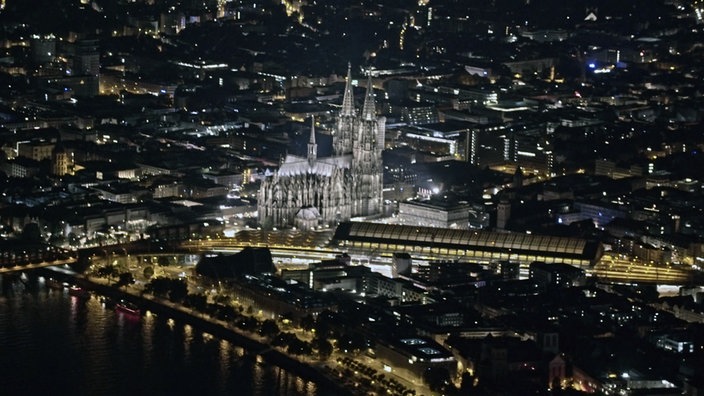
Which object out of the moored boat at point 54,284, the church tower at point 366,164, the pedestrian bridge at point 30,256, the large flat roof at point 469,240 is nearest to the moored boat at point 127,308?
the moored boat at point 54,284

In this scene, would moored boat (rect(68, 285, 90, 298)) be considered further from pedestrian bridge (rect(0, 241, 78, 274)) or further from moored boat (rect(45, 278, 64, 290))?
pedestrian bridge (rect(0, 241, 78, 274))

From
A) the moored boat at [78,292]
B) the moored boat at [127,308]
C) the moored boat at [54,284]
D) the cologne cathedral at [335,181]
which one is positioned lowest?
the moored boat at [127,308]

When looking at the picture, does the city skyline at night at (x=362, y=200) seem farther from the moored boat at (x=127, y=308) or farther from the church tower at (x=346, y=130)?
the moored boat at (x=127, y=308)

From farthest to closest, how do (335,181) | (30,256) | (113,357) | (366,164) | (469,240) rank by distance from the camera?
1. (366,164)
2. (335,181)
3. (469,240)
4. (30,256)
5. (113,357)

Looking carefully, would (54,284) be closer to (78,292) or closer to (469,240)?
(78,292)

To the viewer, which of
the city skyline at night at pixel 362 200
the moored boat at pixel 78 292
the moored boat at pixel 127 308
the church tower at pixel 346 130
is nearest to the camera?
the city skyline at night at pixel 362 200

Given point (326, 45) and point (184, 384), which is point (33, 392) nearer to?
point (184, 384)

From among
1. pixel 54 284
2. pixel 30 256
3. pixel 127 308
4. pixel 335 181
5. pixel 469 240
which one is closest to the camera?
pixel 127 308

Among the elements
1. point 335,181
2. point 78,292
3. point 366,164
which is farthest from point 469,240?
point 78,292

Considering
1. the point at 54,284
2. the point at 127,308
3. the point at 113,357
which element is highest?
the point at 54,284
